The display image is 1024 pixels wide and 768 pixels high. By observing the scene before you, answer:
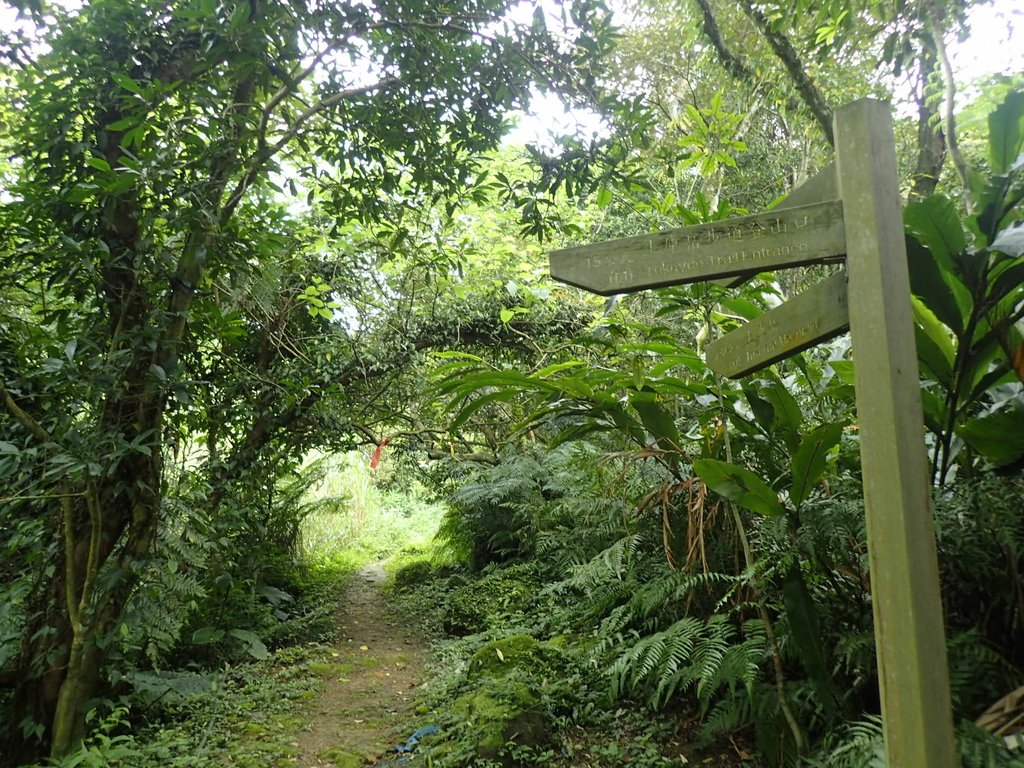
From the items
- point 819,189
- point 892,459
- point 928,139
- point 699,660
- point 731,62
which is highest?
point 731,62

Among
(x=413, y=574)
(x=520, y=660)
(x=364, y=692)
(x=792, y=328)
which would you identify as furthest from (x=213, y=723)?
(x=413, y=574)

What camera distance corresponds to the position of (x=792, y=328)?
5.46ft

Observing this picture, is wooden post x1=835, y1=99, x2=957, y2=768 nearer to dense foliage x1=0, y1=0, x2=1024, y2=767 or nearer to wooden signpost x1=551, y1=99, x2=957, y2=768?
wooden signpost x1=551, y1=99, x2=957, y2=768

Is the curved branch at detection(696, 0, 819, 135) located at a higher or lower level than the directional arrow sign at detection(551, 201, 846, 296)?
higher

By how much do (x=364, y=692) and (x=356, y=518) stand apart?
6533 millimetres

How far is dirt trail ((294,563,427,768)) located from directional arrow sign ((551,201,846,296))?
2881 mm

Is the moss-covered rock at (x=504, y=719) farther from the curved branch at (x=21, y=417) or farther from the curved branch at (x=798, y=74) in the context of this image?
the curved branch at (x=798, y=74)

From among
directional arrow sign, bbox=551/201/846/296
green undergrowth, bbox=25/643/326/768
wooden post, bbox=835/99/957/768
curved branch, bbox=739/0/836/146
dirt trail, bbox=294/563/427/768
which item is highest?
curved branch, bbox=739/0/836/146

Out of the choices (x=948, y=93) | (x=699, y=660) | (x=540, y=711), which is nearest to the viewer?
(x=699, y=660)

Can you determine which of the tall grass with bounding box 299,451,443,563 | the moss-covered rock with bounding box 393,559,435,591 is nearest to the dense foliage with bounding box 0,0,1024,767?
the moss-covered rock with bounding box 393,559,435,591

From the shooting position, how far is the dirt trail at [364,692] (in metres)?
3.45

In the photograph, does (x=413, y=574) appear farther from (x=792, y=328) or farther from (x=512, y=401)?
(x=792, y=328)

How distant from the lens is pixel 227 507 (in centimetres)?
502

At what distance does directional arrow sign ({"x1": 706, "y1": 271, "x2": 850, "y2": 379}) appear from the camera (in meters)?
1.61
